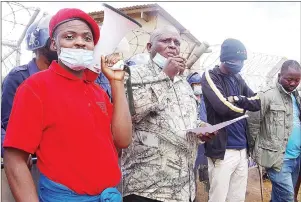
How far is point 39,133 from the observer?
1.40 m

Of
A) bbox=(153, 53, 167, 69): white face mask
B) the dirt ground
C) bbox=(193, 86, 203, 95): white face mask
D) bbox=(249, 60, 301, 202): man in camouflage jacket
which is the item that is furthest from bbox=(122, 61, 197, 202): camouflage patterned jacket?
the dirt ground

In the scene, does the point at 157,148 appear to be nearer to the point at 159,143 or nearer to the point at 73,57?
the point at 159,143

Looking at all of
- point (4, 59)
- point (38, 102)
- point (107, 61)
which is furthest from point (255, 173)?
point (38, 102)

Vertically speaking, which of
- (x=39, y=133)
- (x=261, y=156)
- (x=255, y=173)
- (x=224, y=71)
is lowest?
(x=255, y=173)

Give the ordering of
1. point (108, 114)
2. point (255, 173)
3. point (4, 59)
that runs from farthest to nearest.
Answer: point (255, 173), point (4, 59), point (108, 114)

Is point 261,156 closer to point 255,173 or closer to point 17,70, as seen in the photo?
point 17,70

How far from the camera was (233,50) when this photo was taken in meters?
3.40

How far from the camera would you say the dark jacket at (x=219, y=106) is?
3.22 metres

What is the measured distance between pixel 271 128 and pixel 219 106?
93 centimetres

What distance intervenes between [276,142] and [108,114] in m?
2.59

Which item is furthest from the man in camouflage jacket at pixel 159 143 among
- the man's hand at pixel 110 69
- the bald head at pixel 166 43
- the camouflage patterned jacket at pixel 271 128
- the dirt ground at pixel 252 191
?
the dirt ground at pixel 252 191

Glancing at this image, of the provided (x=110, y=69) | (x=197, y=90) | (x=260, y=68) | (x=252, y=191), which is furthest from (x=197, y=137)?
(x=260, y=68)

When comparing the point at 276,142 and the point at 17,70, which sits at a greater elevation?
the point at 17,70

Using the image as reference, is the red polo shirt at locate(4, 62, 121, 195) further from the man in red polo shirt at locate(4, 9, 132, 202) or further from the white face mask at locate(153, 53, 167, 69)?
the white face mask at locate(153, 53, 167, 69)
